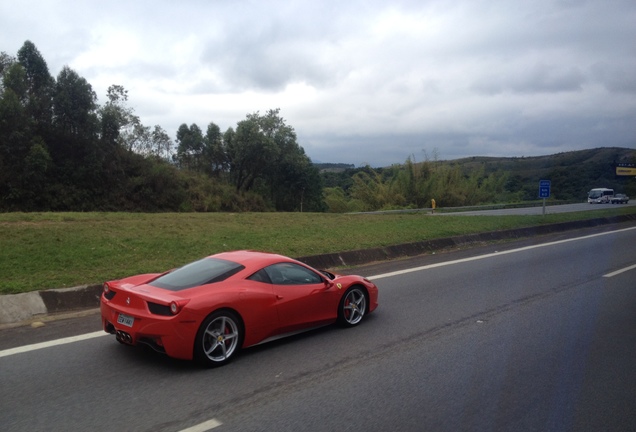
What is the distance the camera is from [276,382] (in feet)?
18.4

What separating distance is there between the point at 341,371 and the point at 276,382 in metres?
0.76

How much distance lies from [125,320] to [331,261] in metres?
7.92

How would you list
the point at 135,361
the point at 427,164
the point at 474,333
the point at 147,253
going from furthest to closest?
1. the point at 427,164
2. the point at 147,253
3. the point at 474,333
4. the point at 135,361

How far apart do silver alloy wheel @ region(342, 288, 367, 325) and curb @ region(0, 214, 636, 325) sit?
425 centimetres

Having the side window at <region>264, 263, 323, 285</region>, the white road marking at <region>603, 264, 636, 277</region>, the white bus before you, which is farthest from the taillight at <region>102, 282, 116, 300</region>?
the white bus

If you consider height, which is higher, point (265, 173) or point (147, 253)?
point (265, 173)

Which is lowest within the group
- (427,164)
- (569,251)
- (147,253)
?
(569,251)

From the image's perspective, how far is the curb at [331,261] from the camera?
8.14m

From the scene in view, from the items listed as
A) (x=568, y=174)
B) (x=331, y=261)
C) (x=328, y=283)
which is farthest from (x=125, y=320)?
(x=568, y=174)

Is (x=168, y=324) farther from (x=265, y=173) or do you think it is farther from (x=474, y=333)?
(x=265, y=173)

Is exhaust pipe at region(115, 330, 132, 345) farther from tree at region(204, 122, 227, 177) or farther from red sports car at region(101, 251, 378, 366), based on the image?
tree at region(204, 122, 227, 177)

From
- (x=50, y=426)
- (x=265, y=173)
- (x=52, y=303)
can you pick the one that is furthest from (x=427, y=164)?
(x=50, y=426)

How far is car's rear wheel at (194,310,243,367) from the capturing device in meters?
5.88

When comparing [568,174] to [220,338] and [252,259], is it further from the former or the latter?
[220,338]
